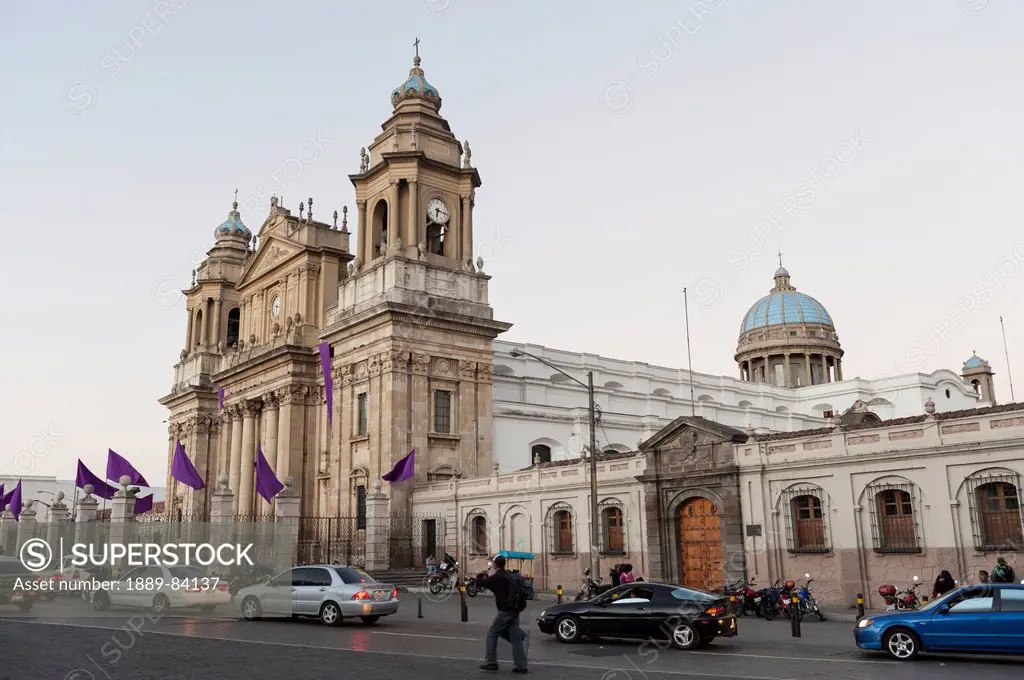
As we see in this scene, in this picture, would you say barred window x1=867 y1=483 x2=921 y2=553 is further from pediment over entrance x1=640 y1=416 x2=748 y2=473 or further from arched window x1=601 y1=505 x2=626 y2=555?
arched window x1=601 y1=505 x2=626 y2=555

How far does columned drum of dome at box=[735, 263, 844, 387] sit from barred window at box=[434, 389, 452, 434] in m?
47.6

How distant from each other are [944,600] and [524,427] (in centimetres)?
3311

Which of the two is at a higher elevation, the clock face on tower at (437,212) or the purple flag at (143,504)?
the clock face on tower at (437,212)

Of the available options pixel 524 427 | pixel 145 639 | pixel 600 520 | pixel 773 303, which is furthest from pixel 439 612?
pixel 773 303

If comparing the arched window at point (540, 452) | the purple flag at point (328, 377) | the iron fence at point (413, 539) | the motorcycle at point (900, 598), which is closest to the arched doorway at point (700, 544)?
the motorcycle at point (900, 598)

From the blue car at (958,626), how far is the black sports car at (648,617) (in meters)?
2.78

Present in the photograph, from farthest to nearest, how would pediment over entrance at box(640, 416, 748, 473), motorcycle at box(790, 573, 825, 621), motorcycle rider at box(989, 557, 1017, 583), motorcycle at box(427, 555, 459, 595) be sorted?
motorcycle at box(427, 555, 459, 595), pediment over entrance at box(640, 416, 748, 473), motorcycle at box(790, 573, 825, 621), motorcycle rider at box(989, 557, 1017, 583)

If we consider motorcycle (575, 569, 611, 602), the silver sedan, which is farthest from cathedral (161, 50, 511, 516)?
the silver sedan

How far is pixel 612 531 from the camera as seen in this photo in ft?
106

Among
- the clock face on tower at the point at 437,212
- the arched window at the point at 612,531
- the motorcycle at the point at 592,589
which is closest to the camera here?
the motorcycle at the point at 592,589

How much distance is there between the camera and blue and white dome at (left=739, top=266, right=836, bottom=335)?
282 feet

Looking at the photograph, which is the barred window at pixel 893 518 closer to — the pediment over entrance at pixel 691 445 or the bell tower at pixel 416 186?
the pediment over entrance at pixel 691 445

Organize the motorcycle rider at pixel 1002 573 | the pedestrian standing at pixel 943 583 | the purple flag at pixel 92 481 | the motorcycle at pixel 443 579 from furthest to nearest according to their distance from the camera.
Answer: the purple flag at pixel 92 481 < the motorcycle at pixel 443 579 < the pedestrian standing at pixel 943 583 < the motorcycle rider at pixel 1002 573

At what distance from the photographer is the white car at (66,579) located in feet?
99.8
